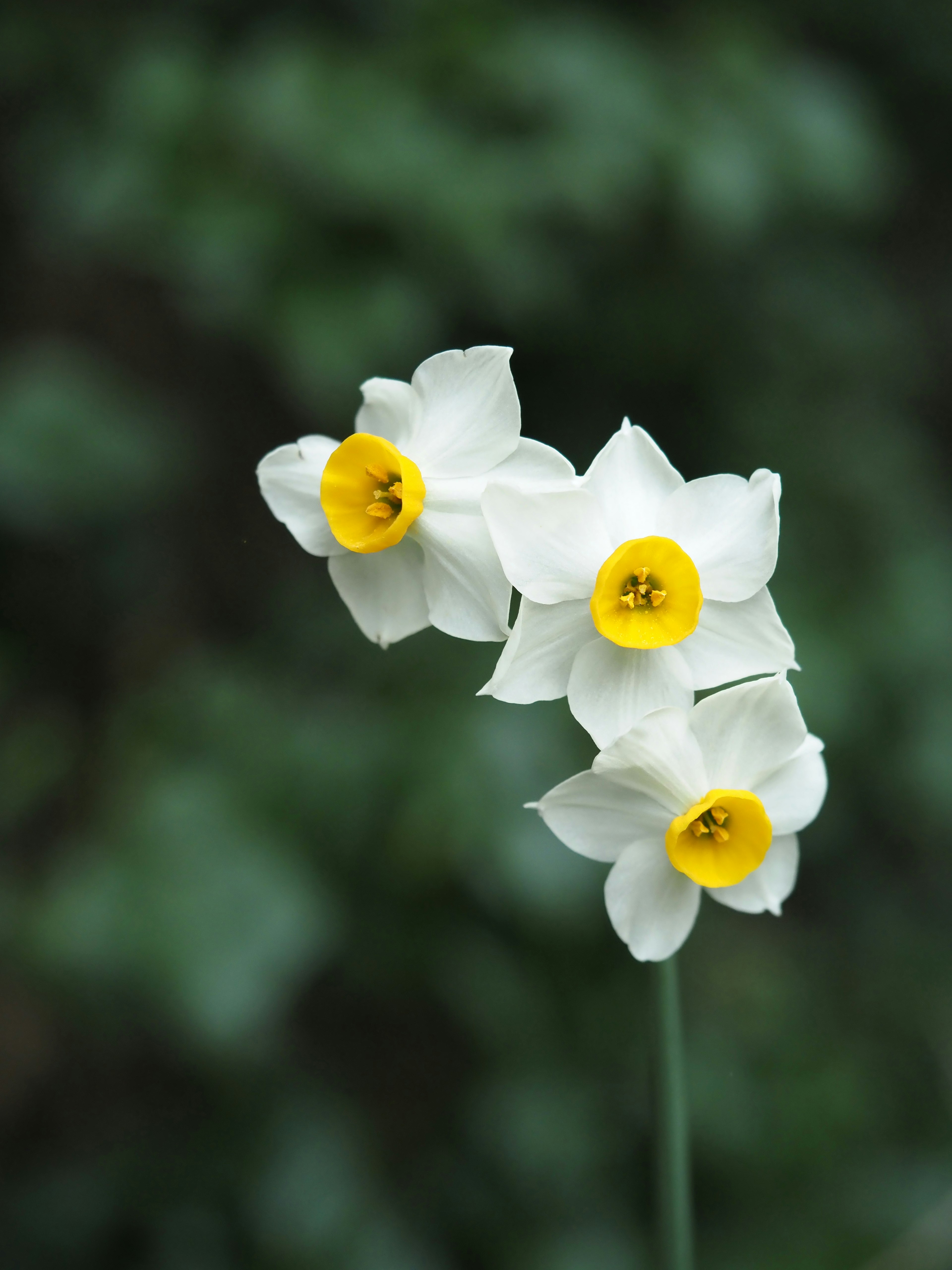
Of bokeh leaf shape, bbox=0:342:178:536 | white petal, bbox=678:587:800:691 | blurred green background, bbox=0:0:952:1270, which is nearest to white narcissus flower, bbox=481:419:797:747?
white petal, bbox=678:587:800:691

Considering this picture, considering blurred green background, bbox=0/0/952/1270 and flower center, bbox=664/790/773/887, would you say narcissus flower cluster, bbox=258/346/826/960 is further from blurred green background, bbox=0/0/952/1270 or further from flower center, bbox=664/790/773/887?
blurred green background, bbox=0/0/952/1270

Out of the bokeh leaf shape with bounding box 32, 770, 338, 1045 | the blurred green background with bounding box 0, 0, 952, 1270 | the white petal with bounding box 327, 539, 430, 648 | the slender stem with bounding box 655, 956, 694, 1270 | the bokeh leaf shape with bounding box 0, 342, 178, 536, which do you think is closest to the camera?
the slender stem with bounding box 655, 956, 694, 1270

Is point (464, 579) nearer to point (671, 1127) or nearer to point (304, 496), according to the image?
point (304, 496)

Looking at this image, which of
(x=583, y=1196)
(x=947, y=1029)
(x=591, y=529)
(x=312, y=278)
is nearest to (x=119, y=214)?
(x=312, y=278)

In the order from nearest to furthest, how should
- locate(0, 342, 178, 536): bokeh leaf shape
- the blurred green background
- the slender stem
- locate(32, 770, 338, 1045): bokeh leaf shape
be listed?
1. the slender stem
2. locate(32, 770, 338, 1045): bokeh leaf shape
3. the blurred green background
4. locate(0, 342, 178, 536): bokeh leaf shape

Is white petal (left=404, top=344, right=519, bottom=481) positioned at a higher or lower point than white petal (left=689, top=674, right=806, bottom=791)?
higher

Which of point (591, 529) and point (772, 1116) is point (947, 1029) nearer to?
point (772, 1116)

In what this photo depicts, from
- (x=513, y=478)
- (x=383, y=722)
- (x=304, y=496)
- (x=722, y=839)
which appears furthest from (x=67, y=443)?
(x=722, y=839)
